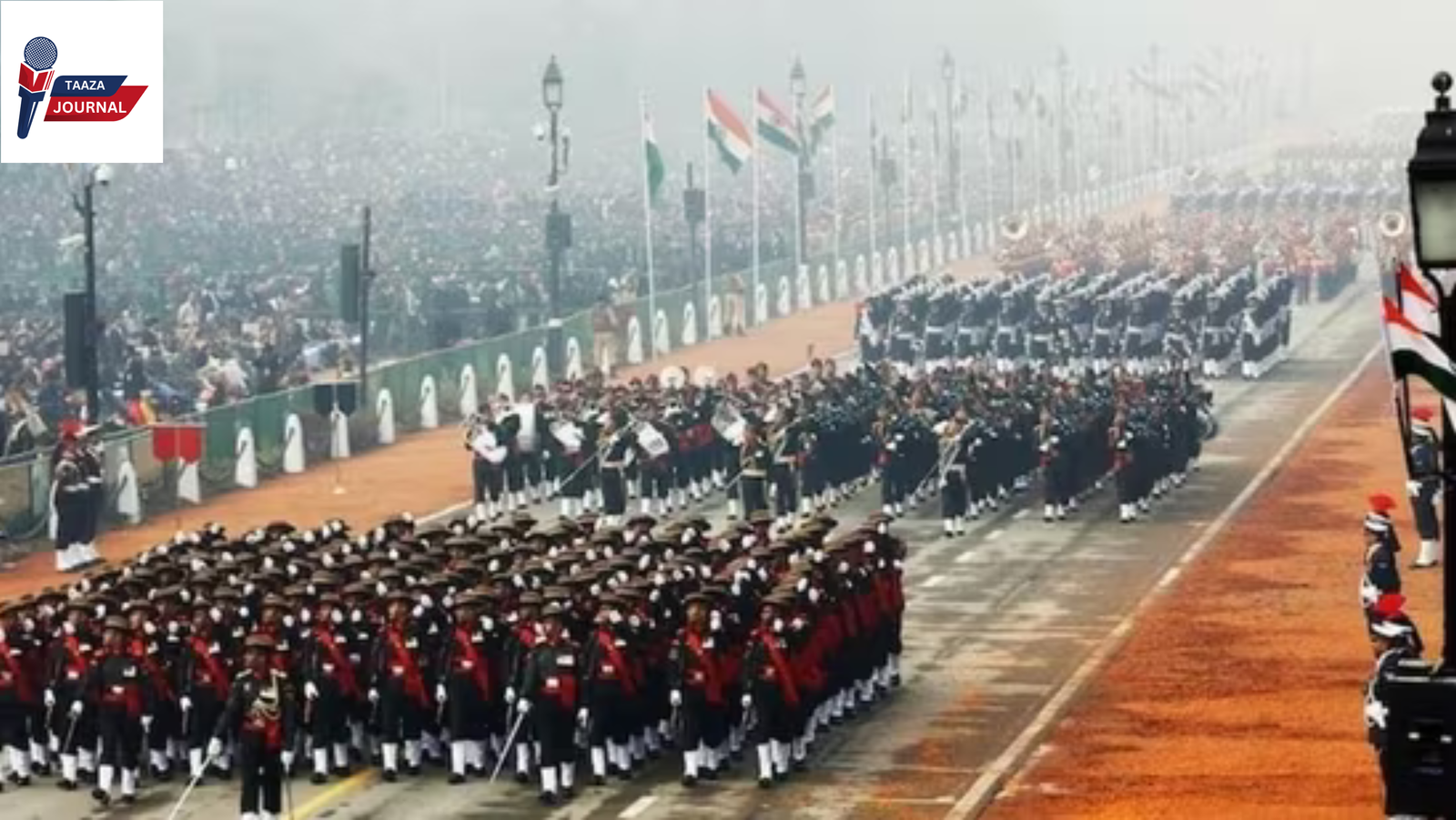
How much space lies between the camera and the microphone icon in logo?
74688mm

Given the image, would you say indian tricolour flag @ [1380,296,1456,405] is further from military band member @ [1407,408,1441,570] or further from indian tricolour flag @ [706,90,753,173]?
indian tricolour flag @ [706,90,753,173]

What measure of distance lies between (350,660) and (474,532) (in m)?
4.41

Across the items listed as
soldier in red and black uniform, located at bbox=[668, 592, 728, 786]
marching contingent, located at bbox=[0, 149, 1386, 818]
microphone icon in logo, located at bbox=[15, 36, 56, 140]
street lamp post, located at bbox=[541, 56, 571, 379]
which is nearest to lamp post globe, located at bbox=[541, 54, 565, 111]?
street lamp post, located at bbox=[541, 56, 571, 379]

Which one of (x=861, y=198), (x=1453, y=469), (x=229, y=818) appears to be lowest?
(x=229, y=818)

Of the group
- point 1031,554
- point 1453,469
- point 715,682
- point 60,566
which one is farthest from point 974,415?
point 1453,469

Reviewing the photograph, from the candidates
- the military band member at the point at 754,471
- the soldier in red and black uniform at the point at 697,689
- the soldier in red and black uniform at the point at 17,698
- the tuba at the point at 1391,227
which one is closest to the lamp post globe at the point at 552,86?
the military band member at the point at 754,471

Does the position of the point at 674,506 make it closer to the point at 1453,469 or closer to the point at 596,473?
the point at 596,473

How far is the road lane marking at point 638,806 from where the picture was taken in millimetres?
24922

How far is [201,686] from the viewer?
85.6 ft

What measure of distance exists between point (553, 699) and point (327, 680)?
1.87 meters

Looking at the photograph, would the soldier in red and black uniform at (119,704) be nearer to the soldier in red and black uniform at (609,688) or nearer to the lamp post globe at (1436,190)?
the soldier in red and black uniform at (609,688)

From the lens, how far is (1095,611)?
34844mm

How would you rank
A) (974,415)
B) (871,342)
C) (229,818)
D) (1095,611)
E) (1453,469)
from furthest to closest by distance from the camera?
(871,342) → (974,415) → (1095,611) → (229,818) → (1453,469)

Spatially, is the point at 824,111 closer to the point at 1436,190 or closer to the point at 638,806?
the point at 638,806
